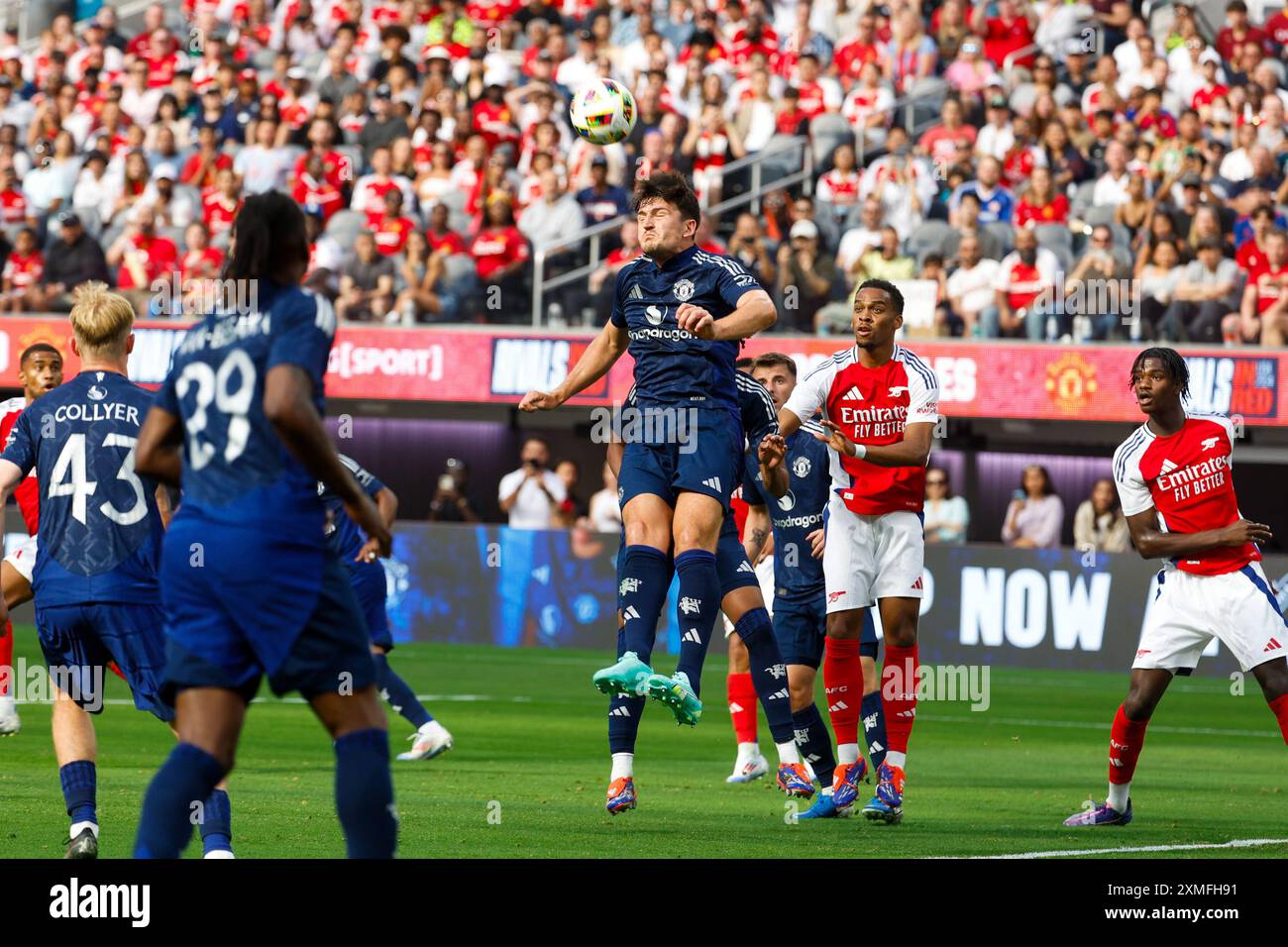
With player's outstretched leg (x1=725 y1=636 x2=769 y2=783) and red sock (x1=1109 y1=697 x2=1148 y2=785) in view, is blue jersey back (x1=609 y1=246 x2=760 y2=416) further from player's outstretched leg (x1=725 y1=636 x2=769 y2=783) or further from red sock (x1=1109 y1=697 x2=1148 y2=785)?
player's outstretched leg (x1=725 y1=636 x2=769 y2=783)

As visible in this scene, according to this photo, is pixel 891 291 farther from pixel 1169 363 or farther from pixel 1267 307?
pixel 1267 307

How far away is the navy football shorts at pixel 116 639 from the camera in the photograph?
23.9 feet

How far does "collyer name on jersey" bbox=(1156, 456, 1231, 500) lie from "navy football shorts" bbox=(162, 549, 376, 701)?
5.01 metres

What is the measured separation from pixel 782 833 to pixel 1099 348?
13.3 m

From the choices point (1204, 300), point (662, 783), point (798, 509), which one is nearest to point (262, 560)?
point (662, 783)

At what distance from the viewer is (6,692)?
461 inches

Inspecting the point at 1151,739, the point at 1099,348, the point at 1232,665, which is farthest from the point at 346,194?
the point at 1151,739

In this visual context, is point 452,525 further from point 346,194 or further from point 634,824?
point 634,824

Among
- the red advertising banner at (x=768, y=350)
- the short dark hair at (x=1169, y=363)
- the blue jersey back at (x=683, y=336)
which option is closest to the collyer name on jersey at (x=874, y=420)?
A: the blue jersey back at (x=683, y=336)

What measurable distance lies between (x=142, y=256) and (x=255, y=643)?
1939 centimetres

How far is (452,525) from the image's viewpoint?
21.4m

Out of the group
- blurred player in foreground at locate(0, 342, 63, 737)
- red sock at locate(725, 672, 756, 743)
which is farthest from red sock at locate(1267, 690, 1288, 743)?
blurred player in foreground at locate(0, 342, 63, 737)

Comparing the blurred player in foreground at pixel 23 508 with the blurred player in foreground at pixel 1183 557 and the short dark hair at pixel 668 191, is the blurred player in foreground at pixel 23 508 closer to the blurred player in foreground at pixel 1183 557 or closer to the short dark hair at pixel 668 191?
the short dark hair at pixel 668 191

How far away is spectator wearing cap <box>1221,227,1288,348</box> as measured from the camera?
20719mm
